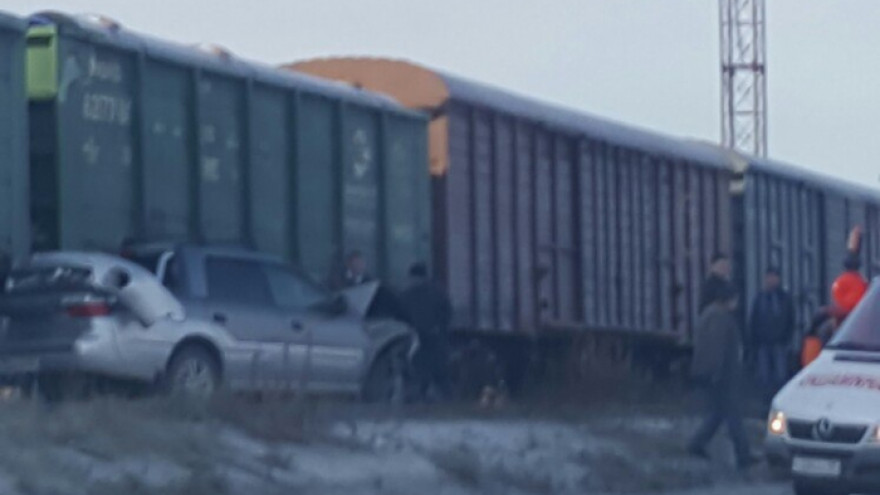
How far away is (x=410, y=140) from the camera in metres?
21.4

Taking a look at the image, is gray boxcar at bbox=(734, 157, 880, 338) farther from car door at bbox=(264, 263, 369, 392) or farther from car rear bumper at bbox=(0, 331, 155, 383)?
car rear bumper at bbox=(0, 331, 155, 383)

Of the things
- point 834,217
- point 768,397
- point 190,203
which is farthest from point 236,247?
point 834,217

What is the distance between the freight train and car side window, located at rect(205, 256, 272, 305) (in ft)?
2.86

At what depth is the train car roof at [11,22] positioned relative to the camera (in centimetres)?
1580

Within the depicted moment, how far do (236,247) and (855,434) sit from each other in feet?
21.8

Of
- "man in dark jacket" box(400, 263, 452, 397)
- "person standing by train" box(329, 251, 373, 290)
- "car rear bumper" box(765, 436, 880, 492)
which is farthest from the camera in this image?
"man in dark jacket" box(400, 263, 452, 397)

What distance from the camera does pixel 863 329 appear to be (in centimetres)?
1455

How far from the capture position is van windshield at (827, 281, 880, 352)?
47.0 ft

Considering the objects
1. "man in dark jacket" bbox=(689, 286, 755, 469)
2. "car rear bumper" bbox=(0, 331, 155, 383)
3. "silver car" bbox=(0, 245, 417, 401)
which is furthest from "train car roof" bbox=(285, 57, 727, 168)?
"car rear bumper" bbox=(0, 331, 155, 383)

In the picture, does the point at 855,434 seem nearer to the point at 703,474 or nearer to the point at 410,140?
the point at 703,474

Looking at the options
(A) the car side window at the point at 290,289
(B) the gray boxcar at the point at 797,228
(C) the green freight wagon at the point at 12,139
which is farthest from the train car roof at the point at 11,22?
(B) the gray boxcar at the point at 797,228

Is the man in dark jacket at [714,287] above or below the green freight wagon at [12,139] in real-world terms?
below

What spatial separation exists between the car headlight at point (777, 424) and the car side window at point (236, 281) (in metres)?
5.03

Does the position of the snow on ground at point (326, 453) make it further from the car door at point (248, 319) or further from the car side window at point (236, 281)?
the car side window at point (236, 281)
